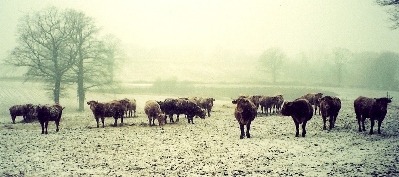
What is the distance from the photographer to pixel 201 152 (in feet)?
35.9

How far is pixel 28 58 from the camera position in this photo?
2848cm

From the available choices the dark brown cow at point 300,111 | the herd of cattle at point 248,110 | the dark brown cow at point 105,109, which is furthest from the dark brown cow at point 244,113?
the dark brown cow at point 105,109

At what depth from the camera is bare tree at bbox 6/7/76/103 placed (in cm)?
2803

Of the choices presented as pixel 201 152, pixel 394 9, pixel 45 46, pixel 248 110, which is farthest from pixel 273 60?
pixel 201 152

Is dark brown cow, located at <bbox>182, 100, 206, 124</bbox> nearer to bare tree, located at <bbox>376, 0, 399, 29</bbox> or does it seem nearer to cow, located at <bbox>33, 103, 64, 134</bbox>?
cow, located at <bbox>33, 103, 64, 134</bbox>

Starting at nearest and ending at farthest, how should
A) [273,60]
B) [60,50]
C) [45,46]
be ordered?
1. [45,46]
2. [60,50]
3. [273,60]

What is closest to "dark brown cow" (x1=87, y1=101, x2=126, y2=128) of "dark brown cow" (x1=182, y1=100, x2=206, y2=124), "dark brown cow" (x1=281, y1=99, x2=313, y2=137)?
"dark brown cow" (x1=182, y1=100, x2=206, y2=124)

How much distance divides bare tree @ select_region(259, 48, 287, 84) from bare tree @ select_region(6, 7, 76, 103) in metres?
42.9

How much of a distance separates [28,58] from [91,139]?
20172 millimetres

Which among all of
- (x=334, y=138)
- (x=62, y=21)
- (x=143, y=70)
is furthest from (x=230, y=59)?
(x=334, y=138)

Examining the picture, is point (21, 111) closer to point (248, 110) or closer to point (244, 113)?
point (244, 113)

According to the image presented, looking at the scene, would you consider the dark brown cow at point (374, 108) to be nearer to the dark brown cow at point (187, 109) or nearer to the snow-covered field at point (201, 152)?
the snow-covered field at point (201, 152)

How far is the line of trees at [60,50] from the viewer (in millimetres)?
28250

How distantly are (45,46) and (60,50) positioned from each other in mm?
1701
